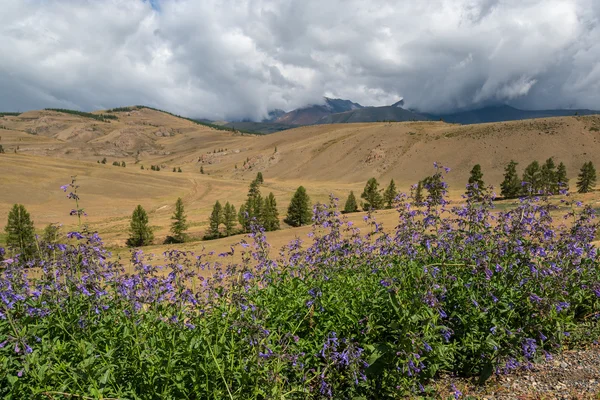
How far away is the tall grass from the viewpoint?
375 cm

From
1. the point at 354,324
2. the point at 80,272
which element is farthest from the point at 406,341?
the point at 80,272

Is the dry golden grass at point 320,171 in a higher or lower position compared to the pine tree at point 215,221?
higher

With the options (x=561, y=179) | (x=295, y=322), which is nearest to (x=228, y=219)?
(x=561, y=179)

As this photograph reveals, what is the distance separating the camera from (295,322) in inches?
202

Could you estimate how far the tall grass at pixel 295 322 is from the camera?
3.75 metres

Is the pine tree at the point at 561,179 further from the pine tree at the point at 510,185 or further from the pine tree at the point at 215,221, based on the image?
the pine tree at the point at 215,221

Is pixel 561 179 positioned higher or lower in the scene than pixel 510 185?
higher

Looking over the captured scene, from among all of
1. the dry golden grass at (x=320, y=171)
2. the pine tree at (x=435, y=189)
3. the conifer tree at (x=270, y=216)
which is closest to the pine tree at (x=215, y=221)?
the dry golden grass at (x=320, y=171)

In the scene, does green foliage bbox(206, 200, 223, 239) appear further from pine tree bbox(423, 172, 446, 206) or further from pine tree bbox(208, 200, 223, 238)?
pine tree bbox(423, 172, 446, 206)

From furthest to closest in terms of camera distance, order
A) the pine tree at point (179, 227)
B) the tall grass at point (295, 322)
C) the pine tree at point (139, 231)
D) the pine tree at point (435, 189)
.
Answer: the pine tree at point (179, 227), the pine tree at point (139, 231), the pine tree at point (435, 189), the tall grass at point (295, 322)

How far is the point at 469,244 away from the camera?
19.9 ft

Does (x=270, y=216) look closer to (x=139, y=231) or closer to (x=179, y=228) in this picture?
(x=179, y=228)

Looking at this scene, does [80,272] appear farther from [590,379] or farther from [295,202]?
[295,202]

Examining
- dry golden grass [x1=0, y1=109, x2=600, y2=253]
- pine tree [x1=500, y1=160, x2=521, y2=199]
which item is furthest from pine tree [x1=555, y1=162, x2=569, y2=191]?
dry golden grass [x1=0, y1=109, x2=600, y2=253]
